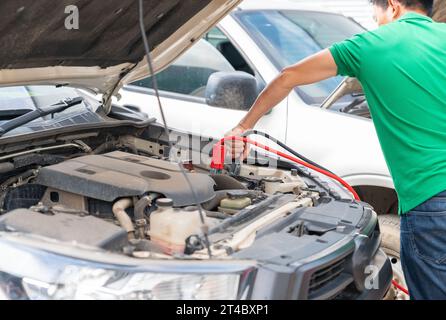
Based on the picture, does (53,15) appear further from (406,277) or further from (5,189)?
(406,277)

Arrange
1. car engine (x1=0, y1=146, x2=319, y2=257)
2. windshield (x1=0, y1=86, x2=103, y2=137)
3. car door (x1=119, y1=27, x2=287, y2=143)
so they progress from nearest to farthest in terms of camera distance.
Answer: car engine (x1=0, y1=146, x2=319, y2=257)
windshield (x1=0, y1=86, x2=103, y2=137)
car door (x1=119, y1=27, x2=287, y2=143)

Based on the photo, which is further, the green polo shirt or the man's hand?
the man's hand

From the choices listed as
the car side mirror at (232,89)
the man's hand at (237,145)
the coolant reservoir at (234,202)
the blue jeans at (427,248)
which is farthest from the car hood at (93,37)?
the blue jeans at (427,248)

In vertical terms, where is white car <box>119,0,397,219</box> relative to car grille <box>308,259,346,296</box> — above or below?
above

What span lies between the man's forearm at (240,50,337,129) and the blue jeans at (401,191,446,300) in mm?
775


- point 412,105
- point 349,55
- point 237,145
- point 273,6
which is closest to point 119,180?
point 237,145

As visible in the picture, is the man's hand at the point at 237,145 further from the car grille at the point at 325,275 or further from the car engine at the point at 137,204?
the car grille at the point at 325,275

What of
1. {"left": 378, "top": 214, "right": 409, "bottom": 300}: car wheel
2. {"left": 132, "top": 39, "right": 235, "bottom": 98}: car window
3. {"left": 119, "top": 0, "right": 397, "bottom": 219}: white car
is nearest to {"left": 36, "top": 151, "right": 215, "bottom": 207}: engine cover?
{"left": 119, "top": 0, "right": 397, "bottom": 219}: white car

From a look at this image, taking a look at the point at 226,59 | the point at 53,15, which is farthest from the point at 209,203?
the point at 226,59

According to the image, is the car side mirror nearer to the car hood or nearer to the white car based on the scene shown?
the white car

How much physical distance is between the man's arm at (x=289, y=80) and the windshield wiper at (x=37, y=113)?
1072 millimetres

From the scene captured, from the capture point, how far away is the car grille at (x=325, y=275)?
2.07 metres

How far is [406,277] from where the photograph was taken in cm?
282

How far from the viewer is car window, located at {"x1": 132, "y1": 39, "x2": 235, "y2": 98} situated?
4695 mm
